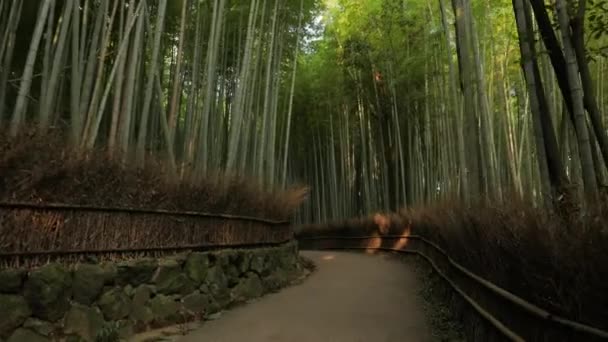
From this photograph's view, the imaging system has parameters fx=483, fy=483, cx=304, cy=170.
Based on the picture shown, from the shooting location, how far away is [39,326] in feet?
10.3

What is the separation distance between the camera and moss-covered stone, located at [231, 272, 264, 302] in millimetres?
5571

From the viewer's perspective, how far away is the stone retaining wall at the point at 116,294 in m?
3.10

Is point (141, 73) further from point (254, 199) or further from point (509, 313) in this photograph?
point (509, 313)

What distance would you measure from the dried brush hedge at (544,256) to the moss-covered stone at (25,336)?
2.92 meters

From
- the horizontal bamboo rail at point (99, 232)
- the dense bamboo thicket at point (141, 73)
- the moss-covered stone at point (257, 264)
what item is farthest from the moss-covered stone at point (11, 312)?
the moss-covered stone at point (257, 264)

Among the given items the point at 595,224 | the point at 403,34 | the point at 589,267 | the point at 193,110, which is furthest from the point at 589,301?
the point at 403,34

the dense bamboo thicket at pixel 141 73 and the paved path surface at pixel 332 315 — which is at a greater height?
the dense bamboo thicket at pixel 141 73

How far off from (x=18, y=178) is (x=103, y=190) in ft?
2.69

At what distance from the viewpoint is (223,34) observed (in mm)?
9242

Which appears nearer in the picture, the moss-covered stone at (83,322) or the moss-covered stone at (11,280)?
the moss-covered stone at (11,280)

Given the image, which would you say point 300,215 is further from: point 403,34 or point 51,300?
point 51,300

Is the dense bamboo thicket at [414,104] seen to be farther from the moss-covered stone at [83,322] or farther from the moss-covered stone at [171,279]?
the moss-covered stone at [83,322]

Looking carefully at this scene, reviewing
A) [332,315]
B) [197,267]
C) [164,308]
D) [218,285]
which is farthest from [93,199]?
[332,315]

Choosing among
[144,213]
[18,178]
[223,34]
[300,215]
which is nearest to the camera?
[18,178]
